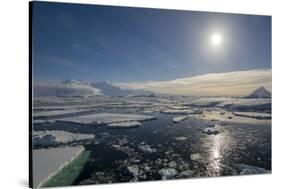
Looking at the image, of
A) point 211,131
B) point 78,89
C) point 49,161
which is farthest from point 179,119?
point 49,161

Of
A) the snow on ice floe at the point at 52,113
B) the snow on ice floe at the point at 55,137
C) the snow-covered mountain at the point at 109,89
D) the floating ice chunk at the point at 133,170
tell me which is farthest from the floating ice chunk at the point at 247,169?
the snow on ice floe at the point at 52,113

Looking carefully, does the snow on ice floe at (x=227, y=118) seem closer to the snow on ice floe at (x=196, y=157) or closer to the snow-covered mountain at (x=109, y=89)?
the snow on ice floe at (x=196, y=157)

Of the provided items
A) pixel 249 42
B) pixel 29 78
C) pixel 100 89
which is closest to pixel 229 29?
pixel 249 42

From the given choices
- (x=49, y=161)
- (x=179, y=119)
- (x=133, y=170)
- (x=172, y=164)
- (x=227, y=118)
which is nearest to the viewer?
(x=49, y=161)

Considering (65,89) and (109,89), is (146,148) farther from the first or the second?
(65,89)

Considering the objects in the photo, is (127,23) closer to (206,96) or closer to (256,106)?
(206,96)

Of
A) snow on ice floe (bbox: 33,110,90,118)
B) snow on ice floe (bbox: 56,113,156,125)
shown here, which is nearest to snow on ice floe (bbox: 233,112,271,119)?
snow on ice floe (bbox: 56,113,156,125)
